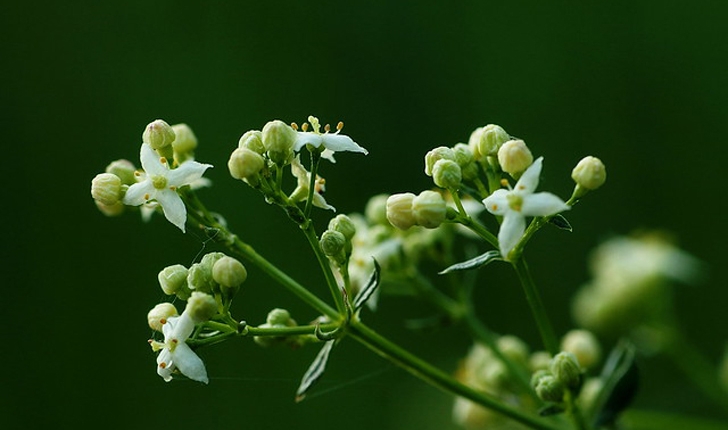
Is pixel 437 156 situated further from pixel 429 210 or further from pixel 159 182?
pixel 159 182

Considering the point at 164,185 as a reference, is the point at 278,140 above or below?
above

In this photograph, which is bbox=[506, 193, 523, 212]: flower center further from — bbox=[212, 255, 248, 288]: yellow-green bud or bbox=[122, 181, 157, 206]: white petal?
bbox=[122, 181, 157, 206]: white petal

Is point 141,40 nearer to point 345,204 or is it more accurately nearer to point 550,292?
point 345,204

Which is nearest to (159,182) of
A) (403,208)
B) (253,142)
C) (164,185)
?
(164,185)

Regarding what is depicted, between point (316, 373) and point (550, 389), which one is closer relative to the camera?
point (316, 373)

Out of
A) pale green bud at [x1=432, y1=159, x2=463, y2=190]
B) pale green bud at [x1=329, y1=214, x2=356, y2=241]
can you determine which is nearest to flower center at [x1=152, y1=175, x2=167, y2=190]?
pale green bud at [x1=329, y1=214, x2=356, y2=241]

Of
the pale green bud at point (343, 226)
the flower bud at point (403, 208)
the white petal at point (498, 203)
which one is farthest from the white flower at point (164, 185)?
the white petal at point (498, 203)
